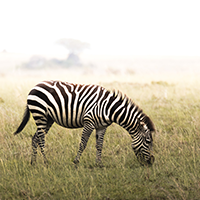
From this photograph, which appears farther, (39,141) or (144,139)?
(39,141)

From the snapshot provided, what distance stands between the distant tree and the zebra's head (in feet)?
146

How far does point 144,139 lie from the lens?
14.6ft

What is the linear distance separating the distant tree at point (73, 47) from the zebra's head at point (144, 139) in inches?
1754

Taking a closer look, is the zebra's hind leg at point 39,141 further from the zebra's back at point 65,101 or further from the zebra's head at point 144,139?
the zebra's head at point 144,139

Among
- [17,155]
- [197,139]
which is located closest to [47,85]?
[17,155]

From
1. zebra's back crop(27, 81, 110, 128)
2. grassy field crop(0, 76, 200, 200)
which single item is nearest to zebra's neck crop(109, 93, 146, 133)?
zebra's back crop(27, 81, 110, 128)

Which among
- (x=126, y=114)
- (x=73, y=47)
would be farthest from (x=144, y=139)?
(x=73, y=47)

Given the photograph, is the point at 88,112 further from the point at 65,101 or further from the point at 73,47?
the point at 73,47

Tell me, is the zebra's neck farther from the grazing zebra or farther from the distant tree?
the distant tree

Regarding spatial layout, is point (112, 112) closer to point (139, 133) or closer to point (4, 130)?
point (139, 133)

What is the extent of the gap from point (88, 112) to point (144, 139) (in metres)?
1.11

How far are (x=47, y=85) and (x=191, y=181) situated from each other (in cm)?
312

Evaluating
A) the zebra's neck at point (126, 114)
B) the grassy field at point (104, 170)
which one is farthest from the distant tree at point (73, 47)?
the zebra's neck at point (126, 114)

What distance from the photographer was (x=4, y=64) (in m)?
49.7
